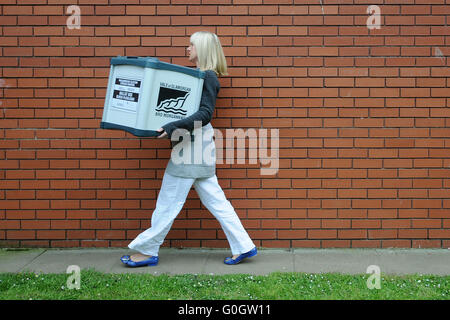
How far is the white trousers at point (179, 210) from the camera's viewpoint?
14.6 ft

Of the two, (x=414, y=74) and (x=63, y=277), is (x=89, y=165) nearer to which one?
(x=63, y=277)

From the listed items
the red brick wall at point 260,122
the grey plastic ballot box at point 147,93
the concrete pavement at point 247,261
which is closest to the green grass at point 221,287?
the concrete pavement at point 247,261

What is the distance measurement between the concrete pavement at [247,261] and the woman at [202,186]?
0.50 feet

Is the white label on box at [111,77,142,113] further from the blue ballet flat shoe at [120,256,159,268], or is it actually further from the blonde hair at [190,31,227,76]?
the blue ballet flat shoe at [120,256,159,268]

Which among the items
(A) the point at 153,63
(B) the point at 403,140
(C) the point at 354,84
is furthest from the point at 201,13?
(B) the point at 403,140

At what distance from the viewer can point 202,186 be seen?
4.52 metres

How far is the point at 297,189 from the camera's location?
4969 mm

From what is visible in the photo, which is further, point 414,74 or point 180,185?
point 414,74

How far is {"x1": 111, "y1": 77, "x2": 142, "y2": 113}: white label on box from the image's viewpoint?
412 centimetres

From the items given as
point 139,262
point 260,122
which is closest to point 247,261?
point 139,262

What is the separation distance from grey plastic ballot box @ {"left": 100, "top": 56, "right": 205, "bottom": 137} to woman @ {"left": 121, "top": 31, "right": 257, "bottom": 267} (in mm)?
143

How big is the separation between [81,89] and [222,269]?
2.16m

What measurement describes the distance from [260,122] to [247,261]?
1303 mm

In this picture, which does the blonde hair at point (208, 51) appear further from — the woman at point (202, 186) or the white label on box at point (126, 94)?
the white label on box at point (126, 94)
